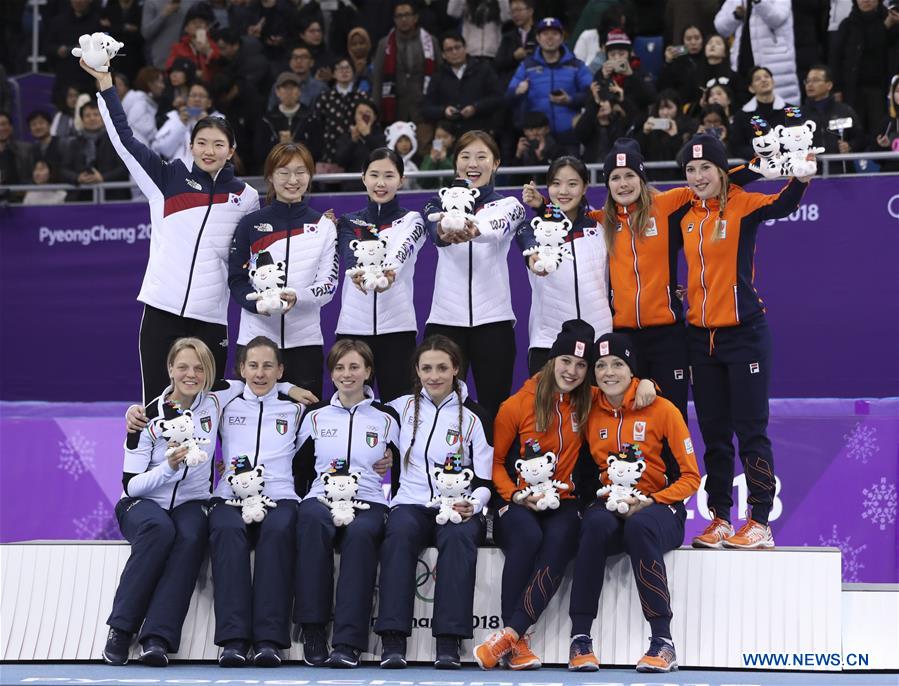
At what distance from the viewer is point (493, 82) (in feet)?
38.4

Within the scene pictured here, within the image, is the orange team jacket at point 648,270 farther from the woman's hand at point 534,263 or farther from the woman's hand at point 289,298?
the woman's hand at point 289,298

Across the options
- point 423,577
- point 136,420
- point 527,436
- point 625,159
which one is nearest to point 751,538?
point 527,436

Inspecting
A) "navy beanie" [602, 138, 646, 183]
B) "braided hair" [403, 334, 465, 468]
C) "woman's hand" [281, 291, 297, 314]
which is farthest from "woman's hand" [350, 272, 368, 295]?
"navy beanie" [602, 138, 646, 183]

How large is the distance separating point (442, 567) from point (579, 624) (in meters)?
0.70

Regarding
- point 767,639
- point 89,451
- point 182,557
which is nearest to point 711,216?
point 767,639

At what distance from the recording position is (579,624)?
6.07 meters

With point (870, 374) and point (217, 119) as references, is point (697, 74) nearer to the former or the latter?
point (870, 374)

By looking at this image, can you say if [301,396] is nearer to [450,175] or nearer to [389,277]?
[389,277]

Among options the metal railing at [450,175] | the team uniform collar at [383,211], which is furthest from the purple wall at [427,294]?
the team uniform collar at [383,211]

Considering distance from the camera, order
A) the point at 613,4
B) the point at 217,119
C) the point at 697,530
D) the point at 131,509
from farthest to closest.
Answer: the point at 613,4, the point at 697,530, the point at 217,119, the point at 131,509

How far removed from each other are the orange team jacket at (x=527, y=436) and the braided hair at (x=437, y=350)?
229mm

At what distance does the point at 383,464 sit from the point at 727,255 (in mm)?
2059

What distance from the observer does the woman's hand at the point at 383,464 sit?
21.7ft

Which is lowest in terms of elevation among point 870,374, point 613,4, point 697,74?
point 870,374
